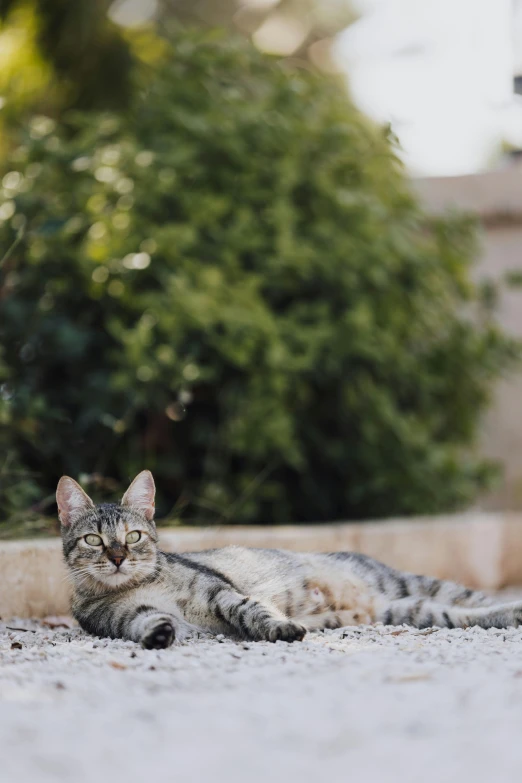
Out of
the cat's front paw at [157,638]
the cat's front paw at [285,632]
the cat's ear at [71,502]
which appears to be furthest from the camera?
the cat's ear at [71,502]

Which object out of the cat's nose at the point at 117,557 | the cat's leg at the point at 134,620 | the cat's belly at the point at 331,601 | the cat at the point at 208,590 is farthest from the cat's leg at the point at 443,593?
the cat's nose at the point at 117,557

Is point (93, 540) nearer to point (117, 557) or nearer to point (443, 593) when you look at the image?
point (117, 557)

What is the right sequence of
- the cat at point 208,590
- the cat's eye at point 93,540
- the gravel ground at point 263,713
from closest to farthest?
1. the gravel ground at point 263,713
2. the cat at point 208,590
3. the cat's eye at point 93,540

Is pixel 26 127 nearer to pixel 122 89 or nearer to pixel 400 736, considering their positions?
pixel 122 89

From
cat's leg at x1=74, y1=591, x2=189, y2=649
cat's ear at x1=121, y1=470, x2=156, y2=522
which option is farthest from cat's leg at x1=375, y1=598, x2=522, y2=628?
cat's ear at x1=121, y1=470, x2=156, y2=522

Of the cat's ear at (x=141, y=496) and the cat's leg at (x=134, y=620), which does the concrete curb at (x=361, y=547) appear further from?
the cat's ear at (x=141, y=496)

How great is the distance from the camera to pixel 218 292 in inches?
208

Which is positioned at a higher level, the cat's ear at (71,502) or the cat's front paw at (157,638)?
the cat's ear at (71,502)

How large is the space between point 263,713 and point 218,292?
11.8 feet

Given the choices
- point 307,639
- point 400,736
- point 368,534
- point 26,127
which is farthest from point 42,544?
point 26,127

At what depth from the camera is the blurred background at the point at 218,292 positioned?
5.17 m

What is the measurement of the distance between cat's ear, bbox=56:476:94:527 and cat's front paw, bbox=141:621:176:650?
22.4 inches

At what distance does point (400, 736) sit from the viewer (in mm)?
1737

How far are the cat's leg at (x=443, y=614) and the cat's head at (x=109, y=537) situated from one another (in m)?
0.86
